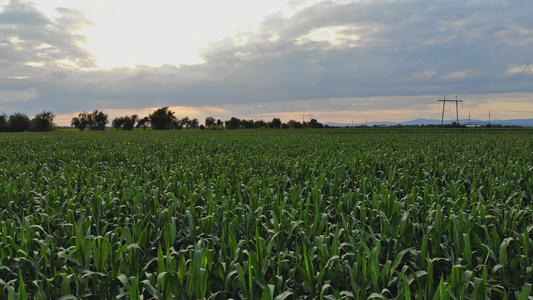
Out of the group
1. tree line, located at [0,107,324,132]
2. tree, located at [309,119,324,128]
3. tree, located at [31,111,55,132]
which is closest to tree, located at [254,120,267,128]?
tree line, located at [0,107,324,132]

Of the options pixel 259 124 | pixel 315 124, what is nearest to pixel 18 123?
pixel 259 124

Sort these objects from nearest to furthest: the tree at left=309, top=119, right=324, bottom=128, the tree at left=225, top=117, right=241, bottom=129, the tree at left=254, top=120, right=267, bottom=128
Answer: the tree at left=309, top=119, right=324, bottom=128, the tree at left=225, top=117, right=241, bottom=129, the tree at left=254, top=120, right=267, bottom=128

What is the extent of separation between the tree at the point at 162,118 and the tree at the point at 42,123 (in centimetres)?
4171

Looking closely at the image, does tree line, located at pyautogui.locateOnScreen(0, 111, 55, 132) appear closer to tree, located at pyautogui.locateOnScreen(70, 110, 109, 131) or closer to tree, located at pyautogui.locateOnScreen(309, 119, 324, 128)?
tree, located at pyautogui.locateOnScreen(70, 110, 109, 131)

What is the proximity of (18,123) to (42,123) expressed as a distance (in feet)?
30.6

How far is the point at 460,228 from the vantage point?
15.3 feet

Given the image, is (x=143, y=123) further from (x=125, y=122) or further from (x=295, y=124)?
(x=295, y=124)

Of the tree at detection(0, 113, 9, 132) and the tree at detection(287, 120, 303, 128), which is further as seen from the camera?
the tree at detection(287, 120, 303, 128)

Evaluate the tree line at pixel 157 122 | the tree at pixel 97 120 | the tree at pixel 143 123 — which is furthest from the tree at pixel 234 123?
the tree at pixel 97 120

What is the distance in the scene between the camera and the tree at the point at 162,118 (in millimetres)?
165625

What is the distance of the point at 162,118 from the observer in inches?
6545

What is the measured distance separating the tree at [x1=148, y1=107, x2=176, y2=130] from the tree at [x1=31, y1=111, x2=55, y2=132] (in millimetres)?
41706

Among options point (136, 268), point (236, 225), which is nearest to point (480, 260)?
point (236, 225)

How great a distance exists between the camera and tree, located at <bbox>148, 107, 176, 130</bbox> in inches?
6521
